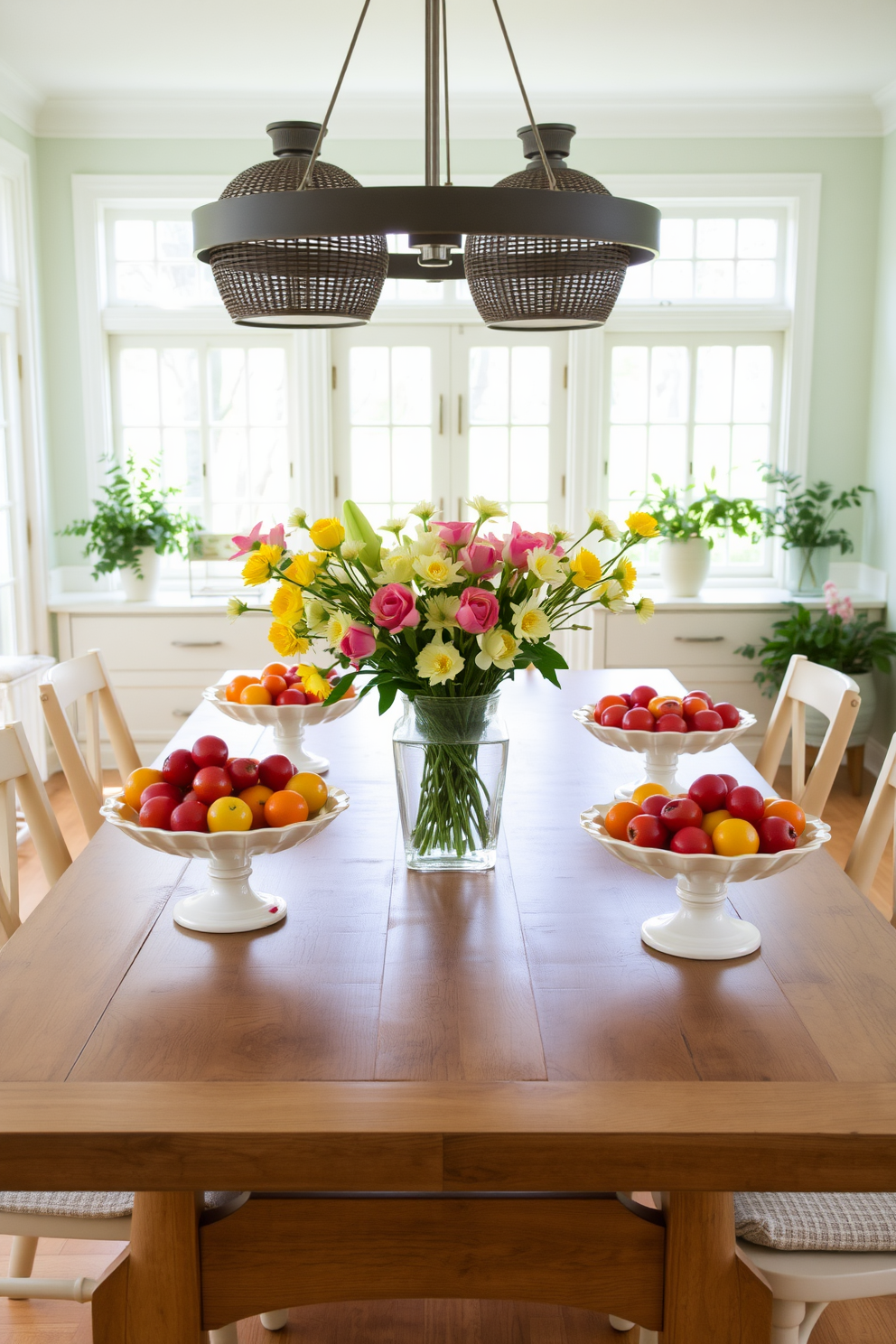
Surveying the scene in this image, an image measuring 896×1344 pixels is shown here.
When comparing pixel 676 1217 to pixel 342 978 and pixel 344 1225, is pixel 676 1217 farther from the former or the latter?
pixel 342 978

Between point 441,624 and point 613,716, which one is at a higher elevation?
point 441,624

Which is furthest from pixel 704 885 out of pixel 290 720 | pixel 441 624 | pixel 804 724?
pixel 804 724

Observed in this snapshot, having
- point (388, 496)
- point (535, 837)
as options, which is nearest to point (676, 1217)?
point (535, 837)

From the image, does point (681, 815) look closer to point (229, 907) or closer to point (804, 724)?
point (229, 907)

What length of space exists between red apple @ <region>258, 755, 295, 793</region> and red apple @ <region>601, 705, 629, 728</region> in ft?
2.43

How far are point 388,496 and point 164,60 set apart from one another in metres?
1.94

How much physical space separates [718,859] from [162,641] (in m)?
3.92

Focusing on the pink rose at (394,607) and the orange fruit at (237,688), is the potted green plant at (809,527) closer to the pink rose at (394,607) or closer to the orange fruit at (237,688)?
the orange fruit at (237,688)

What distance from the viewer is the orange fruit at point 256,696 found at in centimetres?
237

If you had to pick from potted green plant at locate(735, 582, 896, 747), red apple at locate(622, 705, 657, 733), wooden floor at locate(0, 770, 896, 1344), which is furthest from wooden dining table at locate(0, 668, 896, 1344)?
potted green plant at locate(735, 582, 896, 747)

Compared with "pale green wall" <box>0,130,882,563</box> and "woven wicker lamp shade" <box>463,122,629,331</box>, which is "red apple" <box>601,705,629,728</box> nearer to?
"woven wicker lamp shade" <box>463,122,629,331</box>

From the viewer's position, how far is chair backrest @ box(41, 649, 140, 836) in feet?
7.92

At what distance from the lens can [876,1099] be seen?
3.92 ft

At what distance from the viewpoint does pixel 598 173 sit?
16.6ft
